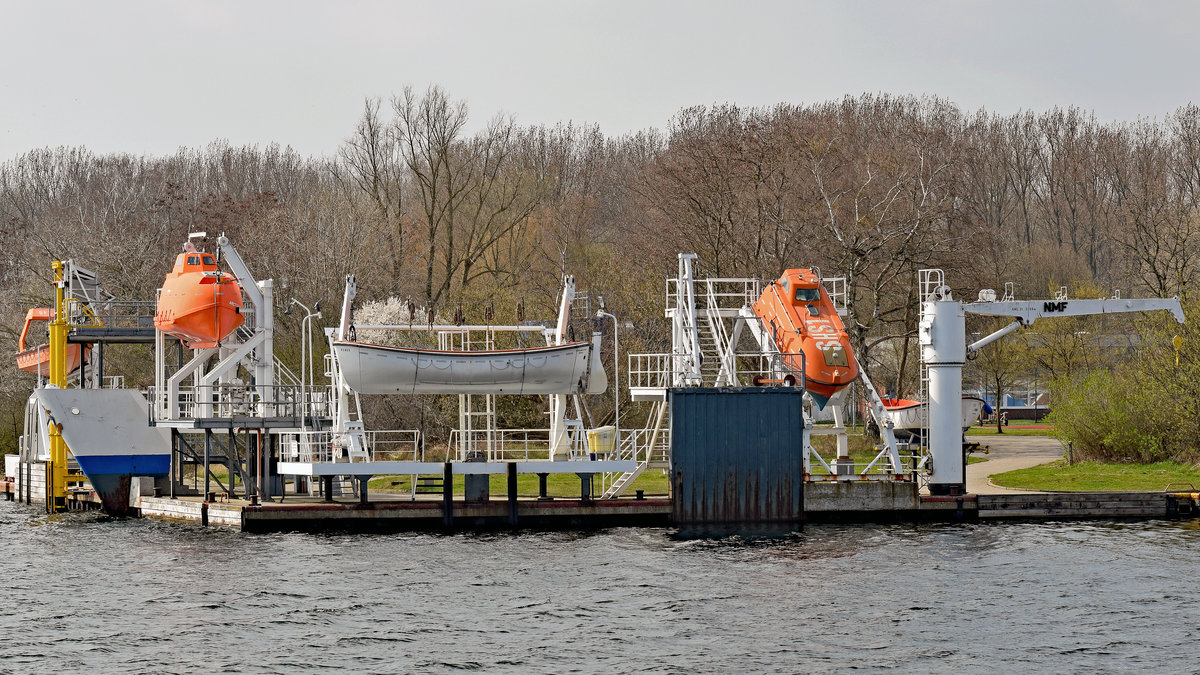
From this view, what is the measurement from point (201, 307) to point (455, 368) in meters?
8.79

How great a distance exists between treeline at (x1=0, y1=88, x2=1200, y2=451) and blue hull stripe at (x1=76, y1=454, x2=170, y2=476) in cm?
1179

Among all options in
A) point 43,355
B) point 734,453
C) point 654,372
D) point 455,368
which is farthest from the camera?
point 43,355

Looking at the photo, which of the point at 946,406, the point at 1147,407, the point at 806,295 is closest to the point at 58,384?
the point at 806,295

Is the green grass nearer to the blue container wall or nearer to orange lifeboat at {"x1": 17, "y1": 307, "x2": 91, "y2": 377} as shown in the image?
the blue container wall

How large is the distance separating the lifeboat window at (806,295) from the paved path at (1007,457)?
759cm

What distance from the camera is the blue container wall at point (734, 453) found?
37312mm

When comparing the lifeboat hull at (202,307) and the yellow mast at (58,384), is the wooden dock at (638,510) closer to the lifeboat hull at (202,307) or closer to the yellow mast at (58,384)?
the lifeboat hull at (202,307)

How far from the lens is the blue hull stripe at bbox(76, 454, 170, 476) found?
142 ft

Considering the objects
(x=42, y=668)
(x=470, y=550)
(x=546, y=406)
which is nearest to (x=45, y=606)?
(x=42, y=668)

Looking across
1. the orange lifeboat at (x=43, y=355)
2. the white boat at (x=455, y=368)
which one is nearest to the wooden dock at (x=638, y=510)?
the white boat at (x=455, y=368)

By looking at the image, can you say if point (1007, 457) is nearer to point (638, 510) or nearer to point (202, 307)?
point (638, 510)

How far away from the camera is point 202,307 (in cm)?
4134

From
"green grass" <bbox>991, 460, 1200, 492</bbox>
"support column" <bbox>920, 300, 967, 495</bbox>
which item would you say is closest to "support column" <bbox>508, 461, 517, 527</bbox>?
"support column" <bbox>920, 300, 967, 495</bbox>

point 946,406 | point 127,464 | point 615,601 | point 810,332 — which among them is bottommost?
point 615,601
